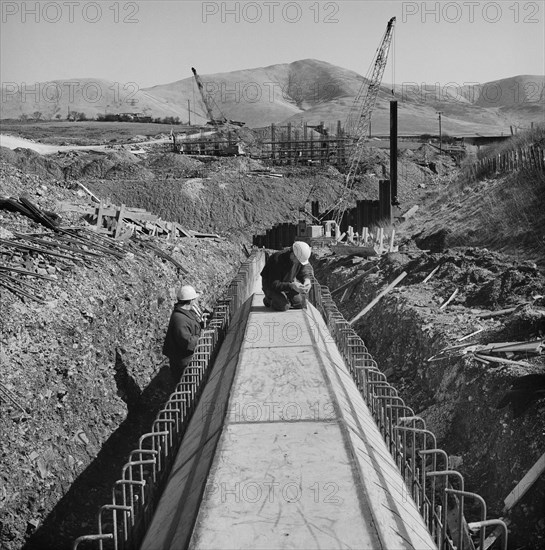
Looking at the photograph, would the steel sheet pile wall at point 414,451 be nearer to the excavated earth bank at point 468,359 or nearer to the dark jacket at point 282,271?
the excavated earth bank at point 468,359

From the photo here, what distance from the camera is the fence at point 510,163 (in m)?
24.0

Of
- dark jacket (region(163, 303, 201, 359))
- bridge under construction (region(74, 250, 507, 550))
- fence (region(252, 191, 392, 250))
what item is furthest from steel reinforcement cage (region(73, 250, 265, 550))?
fence (region(252, 191, 392, 250))

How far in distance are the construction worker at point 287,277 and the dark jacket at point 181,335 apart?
1.15 meters

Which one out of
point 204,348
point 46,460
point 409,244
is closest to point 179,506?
point 46,460

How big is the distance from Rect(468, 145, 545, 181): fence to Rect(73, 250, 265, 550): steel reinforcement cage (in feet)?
47.7

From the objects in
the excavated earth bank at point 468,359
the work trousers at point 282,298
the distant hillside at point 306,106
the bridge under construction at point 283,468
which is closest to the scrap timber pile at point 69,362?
the bridge under construction at point 283,468

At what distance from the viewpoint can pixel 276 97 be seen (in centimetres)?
18925

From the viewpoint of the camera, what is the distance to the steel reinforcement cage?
17.4 ft

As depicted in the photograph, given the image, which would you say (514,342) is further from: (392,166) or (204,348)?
(392,166)

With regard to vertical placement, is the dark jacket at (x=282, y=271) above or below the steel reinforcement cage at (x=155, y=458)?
above

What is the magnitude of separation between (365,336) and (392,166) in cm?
1946

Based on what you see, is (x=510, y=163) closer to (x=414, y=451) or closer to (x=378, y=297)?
(x=378, y=297)

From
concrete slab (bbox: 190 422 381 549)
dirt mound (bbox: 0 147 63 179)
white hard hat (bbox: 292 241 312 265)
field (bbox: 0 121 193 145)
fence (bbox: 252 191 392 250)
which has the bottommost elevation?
fence (bbox: 252 191 392 250)

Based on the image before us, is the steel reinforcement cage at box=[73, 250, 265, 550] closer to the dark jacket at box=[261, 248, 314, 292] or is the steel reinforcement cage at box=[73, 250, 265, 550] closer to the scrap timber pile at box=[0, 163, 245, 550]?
the scrap timber pile at box=[0, 163, 245, 550]
